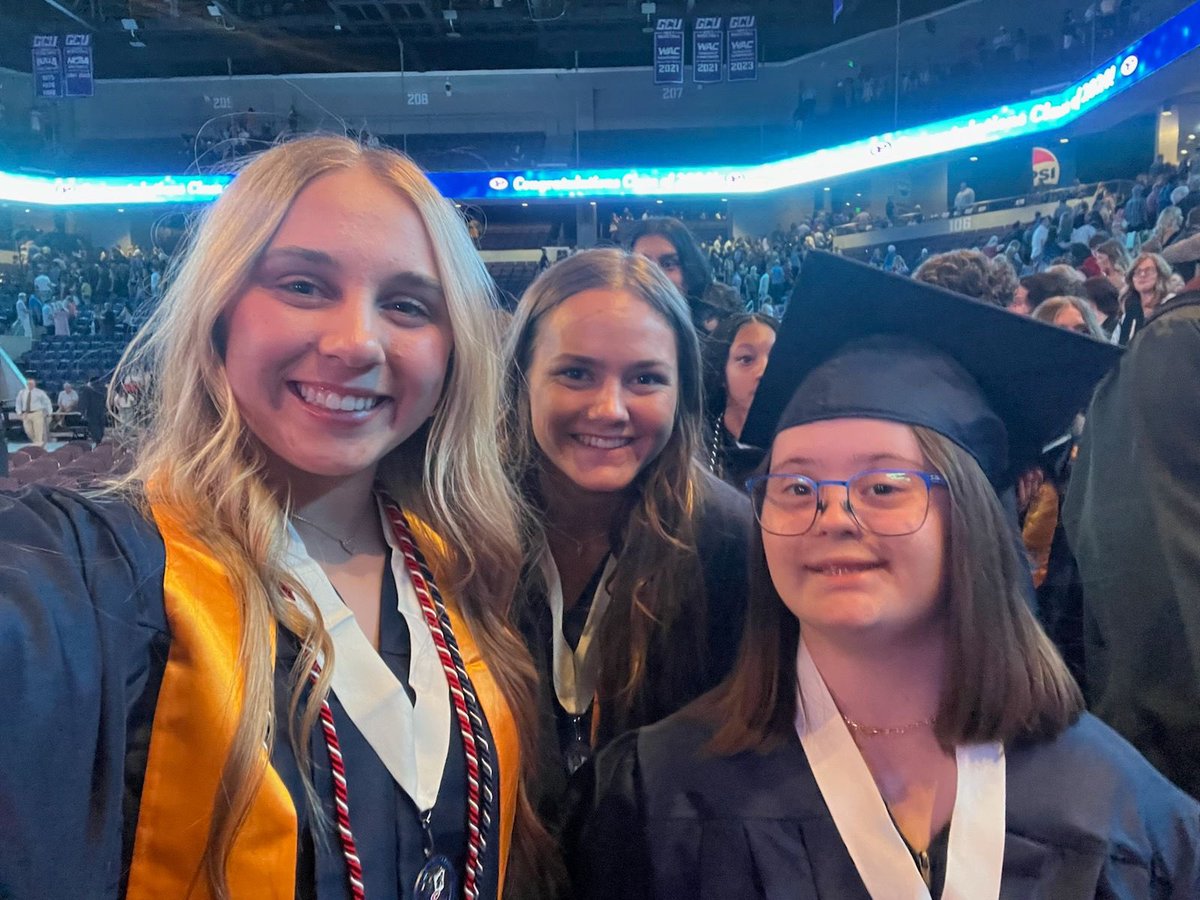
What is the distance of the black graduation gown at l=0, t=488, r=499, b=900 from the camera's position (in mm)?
863

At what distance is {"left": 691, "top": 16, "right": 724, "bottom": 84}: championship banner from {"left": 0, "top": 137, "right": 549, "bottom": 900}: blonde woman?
11.8 m

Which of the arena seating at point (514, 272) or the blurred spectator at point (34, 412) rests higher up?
the arena seating at point (514, 272)

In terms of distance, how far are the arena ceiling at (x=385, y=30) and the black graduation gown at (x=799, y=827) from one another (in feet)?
53.1

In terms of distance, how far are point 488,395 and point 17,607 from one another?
2.40ft

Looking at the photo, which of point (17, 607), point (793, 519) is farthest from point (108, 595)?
point (793, 519)

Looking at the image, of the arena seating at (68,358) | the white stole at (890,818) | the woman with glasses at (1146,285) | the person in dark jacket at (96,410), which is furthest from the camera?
the arena seating at (68,358)

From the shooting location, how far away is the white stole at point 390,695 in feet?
3.78

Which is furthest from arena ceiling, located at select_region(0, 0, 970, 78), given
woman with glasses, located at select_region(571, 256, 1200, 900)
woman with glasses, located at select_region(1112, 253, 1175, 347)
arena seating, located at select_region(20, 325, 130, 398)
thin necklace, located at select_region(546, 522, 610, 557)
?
woman with glasses, located at select_region(571, 256, 1200, 900)

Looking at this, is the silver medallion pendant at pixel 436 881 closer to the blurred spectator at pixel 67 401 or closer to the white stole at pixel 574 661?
the white stole at pixel 574 661

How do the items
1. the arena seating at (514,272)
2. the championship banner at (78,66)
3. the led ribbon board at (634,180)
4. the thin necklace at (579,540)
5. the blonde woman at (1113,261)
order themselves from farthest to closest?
the arena seating at (514,272)
the led ribbon board at (634,180)
the championship banner at (78,66)
the blonde woman at (1113,261)
the thin necklace at (579,540)

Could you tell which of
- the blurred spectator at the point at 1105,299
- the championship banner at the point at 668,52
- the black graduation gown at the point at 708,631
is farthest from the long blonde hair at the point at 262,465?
the championship banner at the point at 668,52

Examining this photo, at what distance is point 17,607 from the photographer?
0.89 meters

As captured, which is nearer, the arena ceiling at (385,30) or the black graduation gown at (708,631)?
the black graduation gown at (708,631)

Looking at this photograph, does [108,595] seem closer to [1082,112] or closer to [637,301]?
[637,301]
